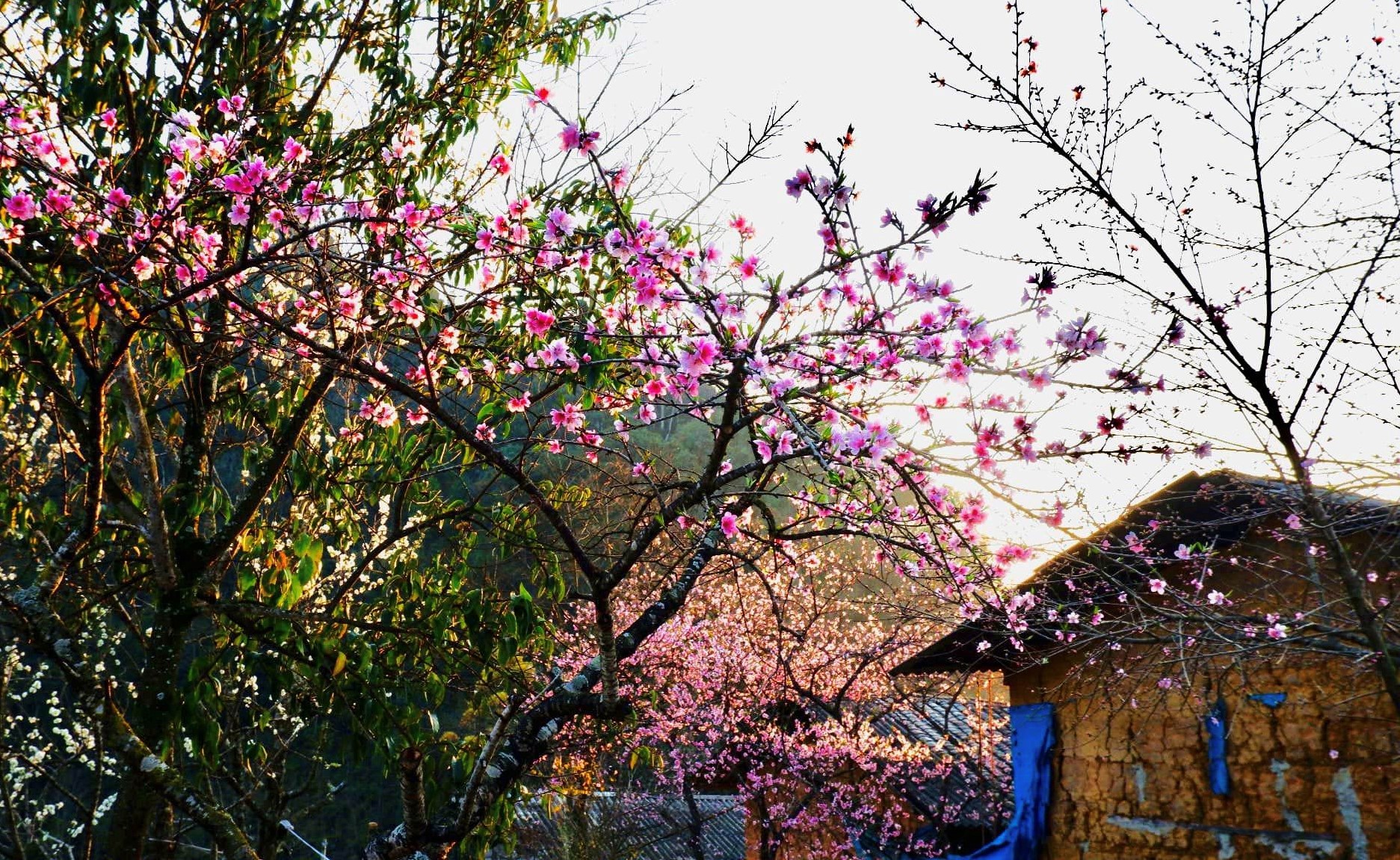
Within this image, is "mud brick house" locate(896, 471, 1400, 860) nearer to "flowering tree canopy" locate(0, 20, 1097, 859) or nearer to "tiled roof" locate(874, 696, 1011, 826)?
"flowering tree canopy" locate(0, 20, 1097, 859)

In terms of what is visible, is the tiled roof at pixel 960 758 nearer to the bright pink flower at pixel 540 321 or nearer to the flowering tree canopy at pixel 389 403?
the flowering tree canopy at pixel 389 403

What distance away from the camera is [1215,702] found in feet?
20.3

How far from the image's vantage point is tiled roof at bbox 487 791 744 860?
14.6 metres

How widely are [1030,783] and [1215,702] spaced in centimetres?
169

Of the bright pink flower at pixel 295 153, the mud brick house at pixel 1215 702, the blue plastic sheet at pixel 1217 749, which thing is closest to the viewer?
the bright pink flower at pixel 295 153

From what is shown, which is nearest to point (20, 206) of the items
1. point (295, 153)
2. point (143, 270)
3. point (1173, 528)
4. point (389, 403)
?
point (143, 270)

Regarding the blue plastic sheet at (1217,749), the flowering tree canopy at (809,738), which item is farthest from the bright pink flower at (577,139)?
the flowering tree canopy at (809,738)

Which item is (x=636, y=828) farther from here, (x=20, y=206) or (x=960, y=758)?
(x=20, y=206)

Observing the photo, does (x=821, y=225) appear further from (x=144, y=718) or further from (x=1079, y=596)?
(x=1079, y=596)

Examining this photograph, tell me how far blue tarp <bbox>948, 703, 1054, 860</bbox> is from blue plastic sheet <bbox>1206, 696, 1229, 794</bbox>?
1.23 metres

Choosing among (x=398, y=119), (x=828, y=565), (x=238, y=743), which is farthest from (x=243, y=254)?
(x=828, y=565)

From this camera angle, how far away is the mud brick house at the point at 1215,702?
17.5 ft

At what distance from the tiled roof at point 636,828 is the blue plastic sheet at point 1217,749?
912 centimetres

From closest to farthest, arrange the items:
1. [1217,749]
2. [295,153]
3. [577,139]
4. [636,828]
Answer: [577,139] → [295,153] → [1217,749] → [636,828]
